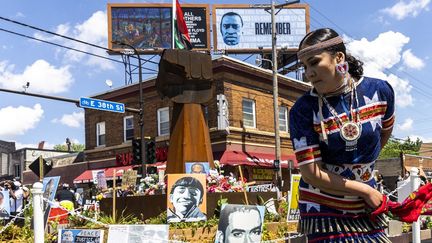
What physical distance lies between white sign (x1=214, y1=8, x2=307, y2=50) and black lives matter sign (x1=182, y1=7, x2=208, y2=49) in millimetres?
985

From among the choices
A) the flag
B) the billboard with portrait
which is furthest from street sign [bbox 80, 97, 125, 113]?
the billboard with portrait

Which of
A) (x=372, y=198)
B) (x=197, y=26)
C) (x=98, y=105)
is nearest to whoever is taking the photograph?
(x=372, y=198)

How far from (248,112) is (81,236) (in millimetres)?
21615

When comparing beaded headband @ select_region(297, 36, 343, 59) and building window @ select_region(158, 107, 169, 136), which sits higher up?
building window @ select_region(158, 107, 169, 136)

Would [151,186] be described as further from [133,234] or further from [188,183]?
[133,234]

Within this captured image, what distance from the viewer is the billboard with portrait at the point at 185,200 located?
29.2ft

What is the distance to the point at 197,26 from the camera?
128 feet

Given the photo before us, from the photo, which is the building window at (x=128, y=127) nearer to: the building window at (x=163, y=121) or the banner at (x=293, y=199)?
the building window at (x=163, y=121)

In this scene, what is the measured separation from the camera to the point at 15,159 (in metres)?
50.3

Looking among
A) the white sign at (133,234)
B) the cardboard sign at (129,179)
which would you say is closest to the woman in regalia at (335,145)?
the white sign at (133,234)

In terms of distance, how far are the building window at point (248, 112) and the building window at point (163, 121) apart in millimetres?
4481

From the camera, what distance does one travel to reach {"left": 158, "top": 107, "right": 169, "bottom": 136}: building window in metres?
29.0

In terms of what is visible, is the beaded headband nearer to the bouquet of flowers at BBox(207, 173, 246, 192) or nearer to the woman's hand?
the woman's hand

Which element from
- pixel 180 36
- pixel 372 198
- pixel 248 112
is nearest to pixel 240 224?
pixel 372 198
